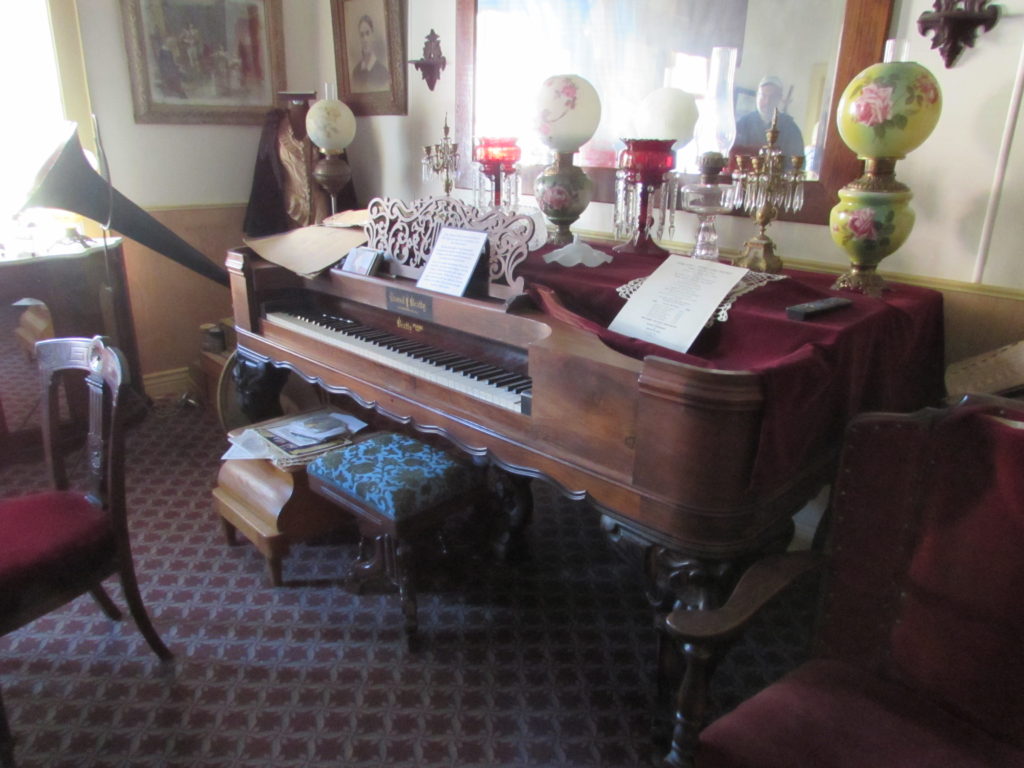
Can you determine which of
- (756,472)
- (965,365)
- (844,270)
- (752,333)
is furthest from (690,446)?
(844,270)

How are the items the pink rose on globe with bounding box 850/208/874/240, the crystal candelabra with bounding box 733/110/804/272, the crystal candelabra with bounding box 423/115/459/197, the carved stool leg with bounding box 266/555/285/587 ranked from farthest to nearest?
the crystal candelabra with bounding box 423/115/459/197 < the carved stool leg with bounding box 266/555/285/587 < the crystal candelabra with bounding box 733/110/804/272 < the pink rose on globe with bounding box 850/208/874/240

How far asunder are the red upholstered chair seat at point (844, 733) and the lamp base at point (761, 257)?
41.7 inches

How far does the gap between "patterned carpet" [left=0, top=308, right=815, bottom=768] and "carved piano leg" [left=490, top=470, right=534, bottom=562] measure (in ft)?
0.19

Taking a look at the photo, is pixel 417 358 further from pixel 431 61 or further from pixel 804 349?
pixel 431 61

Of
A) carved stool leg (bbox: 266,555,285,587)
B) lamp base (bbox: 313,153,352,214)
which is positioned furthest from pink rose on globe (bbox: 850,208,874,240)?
lamp base (bbox: 313,153,352,214)

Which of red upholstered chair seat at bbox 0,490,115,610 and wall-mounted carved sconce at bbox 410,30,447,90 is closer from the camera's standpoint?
red upholstered chair seat at bbox 0,490,115,610

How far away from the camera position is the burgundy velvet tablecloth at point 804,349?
1.31 metres

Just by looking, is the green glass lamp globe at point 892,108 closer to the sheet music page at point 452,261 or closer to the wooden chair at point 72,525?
the sheet music page at point 452,261

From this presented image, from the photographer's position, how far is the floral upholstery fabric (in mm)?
1850

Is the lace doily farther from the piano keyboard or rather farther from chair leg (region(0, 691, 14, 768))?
chair leg (region(0, 691, 14, 768))

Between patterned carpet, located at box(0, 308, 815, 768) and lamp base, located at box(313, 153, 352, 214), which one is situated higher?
lamp base, located at box(313, 153, 352, 214)

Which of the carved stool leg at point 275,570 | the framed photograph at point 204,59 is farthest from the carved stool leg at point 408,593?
the framed photograph at point 204,59

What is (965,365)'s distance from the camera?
1.66m

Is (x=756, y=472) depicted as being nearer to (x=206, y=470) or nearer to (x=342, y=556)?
(x=342, y=556)
